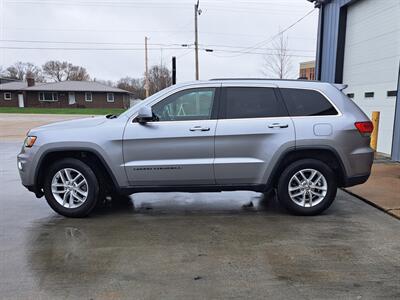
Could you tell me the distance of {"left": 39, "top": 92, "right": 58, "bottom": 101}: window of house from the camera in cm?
5597

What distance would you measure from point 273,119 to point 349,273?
2.30 m

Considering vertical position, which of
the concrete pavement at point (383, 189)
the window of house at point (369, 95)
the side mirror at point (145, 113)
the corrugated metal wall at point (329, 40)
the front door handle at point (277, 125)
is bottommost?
the concrete pavement at point (383, 189)

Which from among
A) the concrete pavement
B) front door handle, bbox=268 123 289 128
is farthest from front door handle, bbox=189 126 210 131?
the concrete pavement

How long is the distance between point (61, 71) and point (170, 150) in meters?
91.8

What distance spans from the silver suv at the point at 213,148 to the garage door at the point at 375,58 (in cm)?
518

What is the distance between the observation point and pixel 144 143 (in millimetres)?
5191

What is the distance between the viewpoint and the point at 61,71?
293 ft

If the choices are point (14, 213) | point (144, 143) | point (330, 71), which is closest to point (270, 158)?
point (144, 143)

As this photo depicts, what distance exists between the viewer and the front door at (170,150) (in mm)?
5188

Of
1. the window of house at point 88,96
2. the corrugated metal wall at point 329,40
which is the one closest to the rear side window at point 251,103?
the corrugated metal wall at point 329,40

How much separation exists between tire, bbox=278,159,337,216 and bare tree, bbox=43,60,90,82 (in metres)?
90.4

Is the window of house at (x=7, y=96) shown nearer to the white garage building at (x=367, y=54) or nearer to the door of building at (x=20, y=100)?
the door of building at (x=20, y=100)

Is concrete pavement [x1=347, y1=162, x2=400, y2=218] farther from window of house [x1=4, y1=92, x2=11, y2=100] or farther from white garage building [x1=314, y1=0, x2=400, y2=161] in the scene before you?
window of house [x1=4, y1=92, x2=11, y2=100]

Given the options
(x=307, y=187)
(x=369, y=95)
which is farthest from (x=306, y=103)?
(x=369, y=95)
